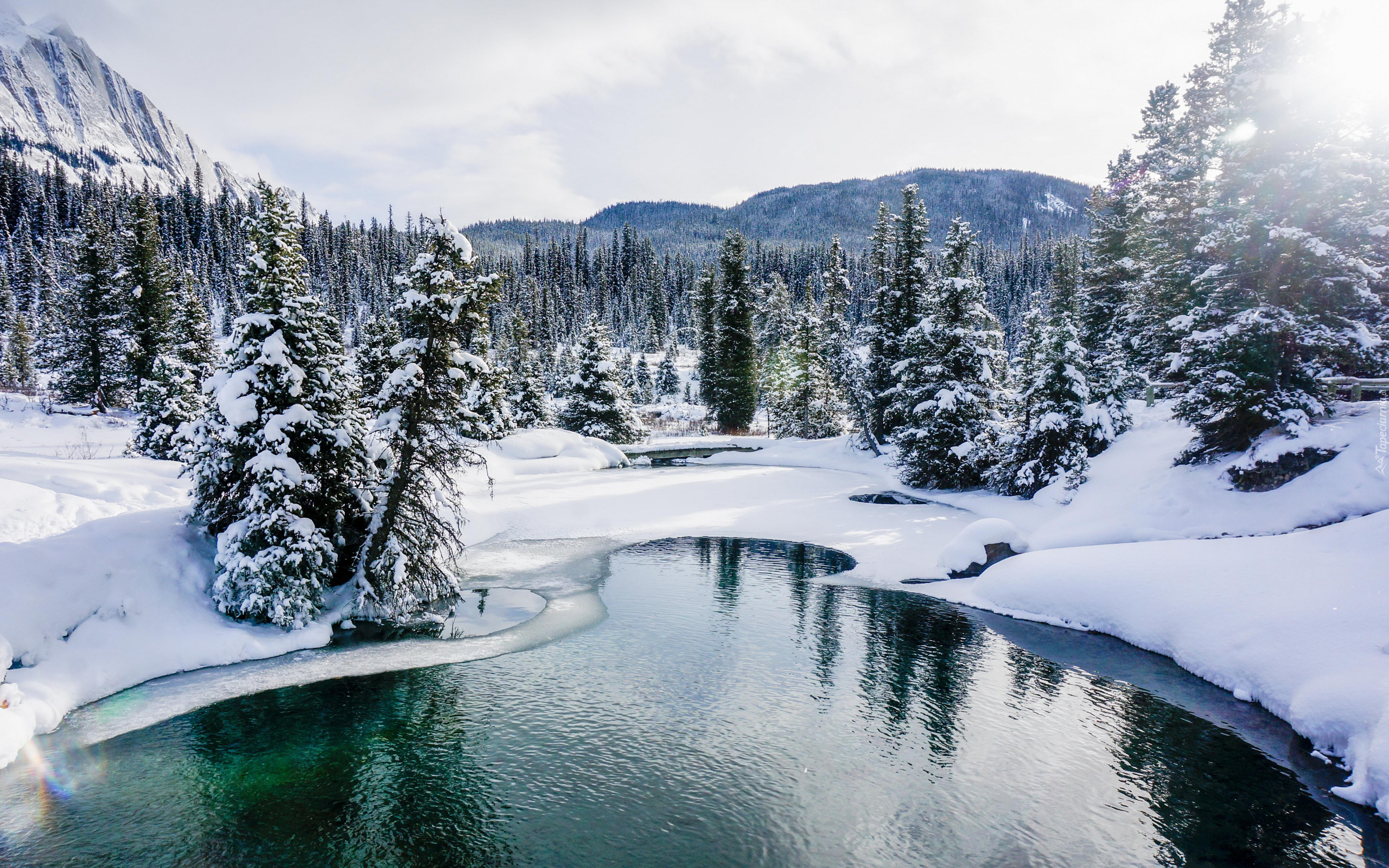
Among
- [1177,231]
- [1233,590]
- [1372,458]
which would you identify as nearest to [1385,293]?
[1372,458]

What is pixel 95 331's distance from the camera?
39.9 metres

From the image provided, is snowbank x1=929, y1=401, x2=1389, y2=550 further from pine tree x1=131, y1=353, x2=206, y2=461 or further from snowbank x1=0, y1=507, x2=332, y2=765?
pine tree x1=131, y1=353, x2=206, y2=461

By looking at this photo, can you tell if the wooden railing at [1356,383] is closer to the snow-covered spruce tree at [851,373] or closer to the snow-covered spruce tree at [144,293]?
the snow-covered spruce tree at [851,373]

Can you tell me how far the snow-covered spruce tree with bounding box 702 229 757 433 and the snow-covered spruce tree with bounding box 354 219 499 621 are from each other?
4341 centimetres

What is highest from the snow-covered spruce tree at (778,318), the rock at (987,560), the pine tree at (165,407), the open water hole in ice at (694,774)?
the snow-covered spruce tree at (778,318)

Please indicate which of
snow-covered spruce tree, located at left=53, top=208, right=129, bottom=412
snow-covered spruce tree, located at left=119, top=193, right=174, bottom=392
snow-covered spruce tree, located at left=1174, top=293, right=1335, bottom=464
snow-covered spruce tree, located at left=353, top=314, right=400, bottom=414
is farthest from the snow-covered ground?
snow-covered spruce tree, located at left=53, top=208, right=129, bottom=412

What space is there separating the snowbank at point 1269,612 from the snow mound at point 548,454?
26.8 meters

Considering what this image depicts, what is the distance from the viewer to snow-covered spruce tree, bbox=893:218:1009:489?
31.1m

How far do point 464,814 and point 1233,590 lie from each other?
15898mm

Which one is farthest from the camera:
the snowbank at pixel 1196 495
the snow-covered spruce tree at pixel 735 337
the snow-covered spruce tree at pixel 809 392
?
the snow-covered spruce tree at pixel 735 337

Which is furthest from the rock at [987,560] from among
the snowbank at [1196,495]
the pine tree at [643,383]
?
the pine tree at [643,383]

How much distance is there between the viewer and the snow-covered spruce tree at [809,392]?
52.8m

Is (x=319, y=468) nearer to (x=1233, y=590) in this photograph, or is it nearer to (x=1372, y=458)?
(x=1233, y=590)

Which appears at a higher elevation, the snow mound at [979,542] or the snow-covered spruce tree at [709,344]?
the snow-covered spruce tree at [709,344]
